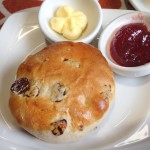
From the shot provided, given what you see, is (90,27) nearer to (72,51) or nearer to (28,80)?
(72,51)

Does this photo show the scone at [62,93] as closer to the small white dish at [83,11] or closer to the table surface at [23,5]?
the small white dish at [83,11]

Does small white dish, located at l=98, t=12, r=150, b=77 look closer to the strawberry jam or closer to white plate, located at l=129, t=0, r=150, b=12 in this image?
the strawberry jam

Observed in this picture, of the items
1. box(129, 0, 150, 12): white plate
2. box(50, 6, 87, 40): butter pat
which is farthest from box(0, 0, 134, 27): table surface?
box(50, 6, 87, 40): butter pat

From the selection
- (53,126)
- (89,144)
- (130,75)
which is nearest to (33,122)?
(53,126)

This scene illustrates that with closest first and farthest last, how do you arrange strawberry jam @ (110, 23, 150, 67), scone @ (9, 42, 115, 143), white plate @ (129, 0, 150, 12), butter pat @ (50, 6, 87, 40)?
scone @ (9, 42, 115, 143) < strawberry jam @ (110, 23, 150, 67) < butter pat @ (50, 6, 87, 40) < white plate @ (129, 0, 150, 12)

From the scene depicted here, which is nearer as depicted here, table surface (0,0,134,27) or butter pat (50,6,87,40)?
butter pat (50,6,87,40)

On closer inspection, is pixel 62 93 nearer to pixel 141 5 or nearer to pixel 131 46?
pixel 131 46

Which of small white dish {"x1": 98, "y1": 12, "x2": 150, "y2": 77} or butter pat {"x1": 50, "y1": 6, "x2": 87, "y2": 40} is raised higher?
butter pat {"x1": 50, "y1": 6, "x2": 87, "y2": 40}
